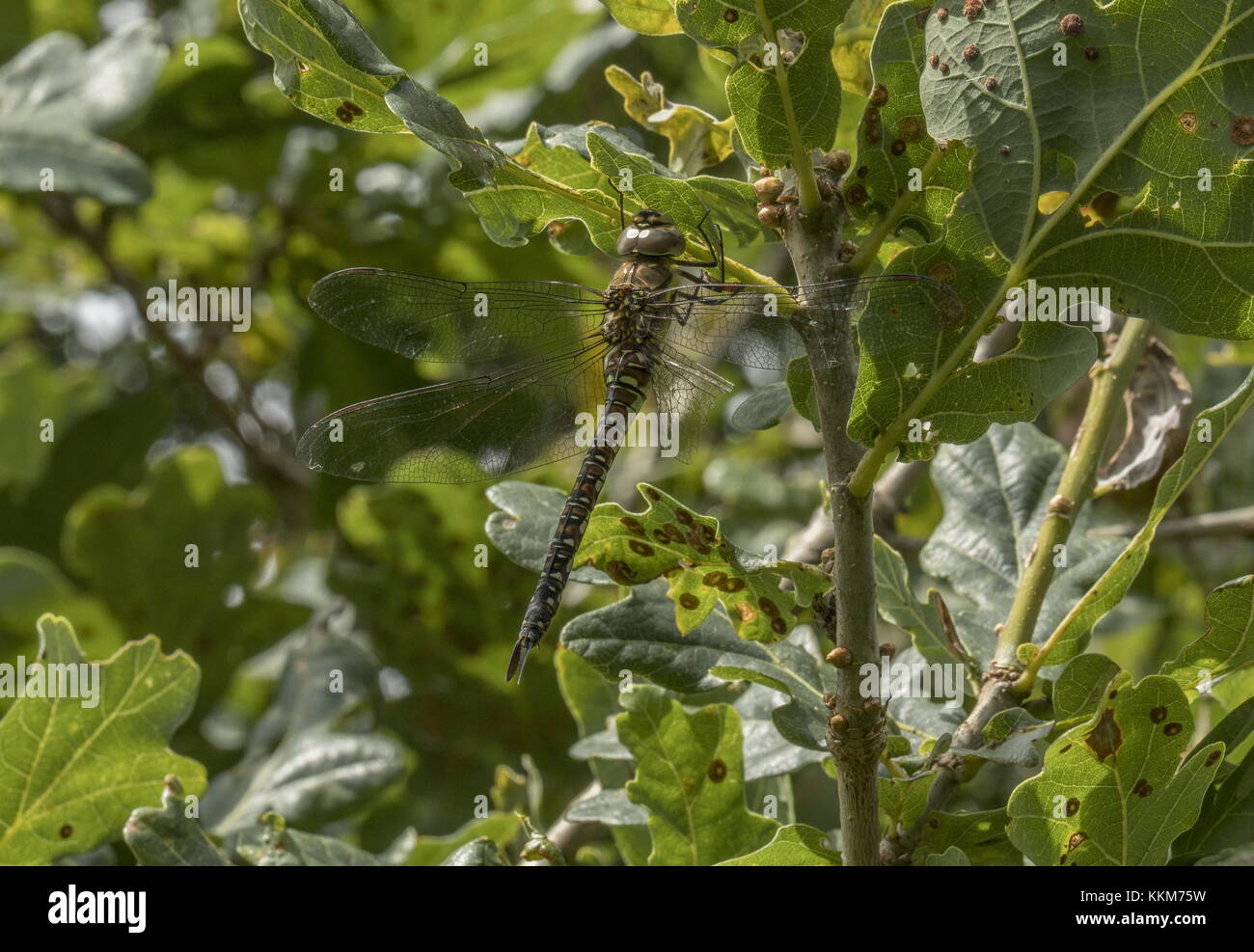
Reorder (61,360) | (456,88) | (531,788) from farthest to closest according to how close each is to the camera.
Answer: (61,360) → (456,88) → (531,788)

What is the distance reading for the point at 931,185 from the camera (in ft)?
4.19

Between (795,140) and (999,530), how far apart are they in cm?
80

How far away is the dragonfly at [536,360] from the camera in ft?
5.60

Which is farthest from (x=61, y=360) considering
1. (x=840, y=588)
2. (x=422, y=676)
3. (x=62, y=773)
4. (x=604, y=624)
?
(x=840, y=588)

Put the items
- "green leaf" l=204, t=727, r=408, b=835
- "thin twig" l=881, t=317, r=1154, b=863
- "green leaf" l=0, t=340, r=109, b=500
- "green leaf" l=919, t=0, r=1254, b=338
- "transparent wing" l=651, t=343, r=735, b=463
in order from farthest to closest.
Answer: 1. "green leaf" l=0, t=340, r=109, b=500
2. "green leaf" l=204, t=727, r=408, b=835
3. "transparent wing" l=651, t=343, r=735, b=463
4. "thin twig" l=881, t=317, r=1154, b=863
5. "green leaf" l=919, t=0, r=1254, b=338

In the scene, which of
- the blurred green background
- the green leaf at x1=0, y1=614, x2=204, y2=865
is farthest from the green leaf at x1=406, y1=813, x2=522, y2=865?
the green leaf at x1=0, y1=614, x2=204, y2=865

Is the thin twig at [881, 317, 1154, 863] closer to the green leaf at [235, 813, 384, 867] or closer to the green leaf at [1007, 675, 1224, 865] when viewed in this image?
the green leaf at [1007, 675, 1224, 865]

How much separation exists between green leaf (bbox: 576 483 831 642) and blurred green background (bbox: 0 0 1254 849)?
2.38 feet

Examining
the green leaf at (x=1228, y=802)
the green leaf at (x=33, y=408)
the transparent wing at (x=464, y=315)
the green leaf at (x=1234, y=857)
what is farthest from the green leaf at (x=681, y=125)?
the green leaf at (x=33, y=408)

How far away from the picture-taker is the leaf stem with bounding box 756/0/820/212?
125 cm

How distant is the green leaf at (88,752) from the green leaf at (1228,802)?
4.49ft

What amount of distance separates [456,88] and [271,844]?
194 cm

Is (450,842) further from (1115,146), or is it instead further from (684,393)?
(1115,146)
